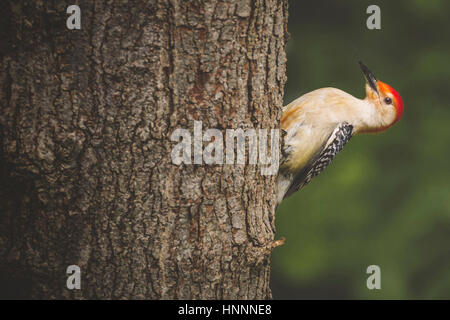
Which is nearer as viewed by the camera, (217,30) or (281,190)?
(217,30)

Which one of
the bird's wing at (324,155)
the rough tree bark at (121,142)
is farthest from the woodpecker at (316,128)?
the rough tree bark at (121,142)

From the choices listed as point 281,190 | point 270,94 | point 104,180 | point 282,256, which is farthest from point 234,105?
point 282,256

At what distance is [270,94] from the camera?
2.28 m

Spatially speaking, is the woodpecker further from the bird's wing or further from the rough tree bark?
the rough tree bark

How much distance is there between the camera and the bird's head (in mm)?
3857

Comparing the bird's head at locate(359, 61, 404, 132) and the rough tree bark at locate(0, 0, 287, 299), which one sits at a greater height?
the bird's head at locate(359, 61, 404, 132)

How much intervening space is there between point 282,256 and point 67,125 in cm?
326

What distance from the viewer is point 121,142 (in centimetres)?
199

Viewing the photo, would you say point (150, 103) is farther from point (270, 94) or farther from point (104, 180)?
point (270, 94)

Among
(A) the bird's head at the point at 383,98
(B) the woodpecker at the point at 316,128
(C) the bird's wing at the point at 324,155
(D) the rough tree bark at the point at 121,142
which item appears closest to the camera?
(D) the rough tree bark at the point at 121,142

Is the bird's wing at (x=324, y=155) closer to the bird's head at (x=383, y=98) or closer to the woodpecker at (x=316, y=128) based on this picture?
the woodpecker at (x=316, y=128)

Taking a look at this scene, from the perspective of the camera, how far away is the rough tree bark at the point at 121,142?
196 cm

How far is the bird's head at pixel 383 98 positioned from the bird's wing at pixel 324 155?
0.42m

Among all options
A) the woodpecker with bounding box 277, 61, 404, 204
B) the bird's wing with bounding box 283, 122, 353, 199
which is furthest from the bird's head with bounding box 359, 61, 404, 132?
the bird's wing with bounding box 283, 122, 353, 199
